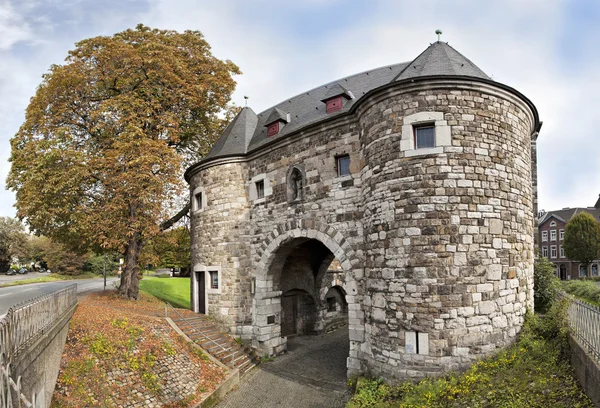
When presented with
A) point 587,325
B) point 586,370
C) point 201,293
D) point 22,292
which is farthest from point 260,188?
point 22,292

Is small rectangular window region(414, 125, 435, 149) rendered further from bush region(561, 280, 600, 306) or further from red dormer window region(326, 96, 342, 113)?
bush region(561, 280, 600, 306)

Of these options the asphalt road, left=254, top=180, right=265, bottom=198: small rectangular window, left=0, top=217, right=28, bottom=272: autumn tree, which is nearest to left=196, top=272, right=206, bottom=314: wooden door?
left=254, top=180, right=265, bottom=198: small rectangular window

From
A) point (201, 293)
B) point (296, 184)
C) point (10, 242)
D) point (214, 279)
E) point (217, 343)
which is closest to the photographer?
point (296, 184)

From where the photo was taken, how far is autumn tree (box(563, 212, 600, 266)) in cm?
4025

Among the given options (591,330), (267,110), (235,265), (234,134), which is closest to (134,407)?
(235,265)

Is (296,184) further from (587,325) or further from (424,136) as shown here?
(587,325)

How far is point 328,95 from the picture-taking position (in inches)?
526

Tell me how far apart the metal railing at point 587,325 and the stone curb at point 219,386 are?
29.3ft

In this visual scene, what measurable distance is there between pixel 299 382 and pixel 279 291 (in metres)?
3.89

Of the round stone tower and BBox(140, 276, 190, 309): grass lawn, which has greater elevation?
the round stone tower

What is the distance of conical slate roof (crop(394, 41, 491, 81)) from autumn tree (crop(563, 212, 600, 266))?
39520 mm

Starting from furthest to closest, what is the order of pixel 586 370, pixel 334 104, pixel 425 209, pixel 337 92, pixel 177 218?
1. pixel 177 218
2. pixel 334 104
3. pixel 337 92
4. pixel 425 209
5. pixel 586 370

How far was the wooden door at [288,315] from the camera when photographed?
17.1 meters

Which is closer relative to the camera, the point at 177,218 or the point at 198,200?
the point at 198,200
